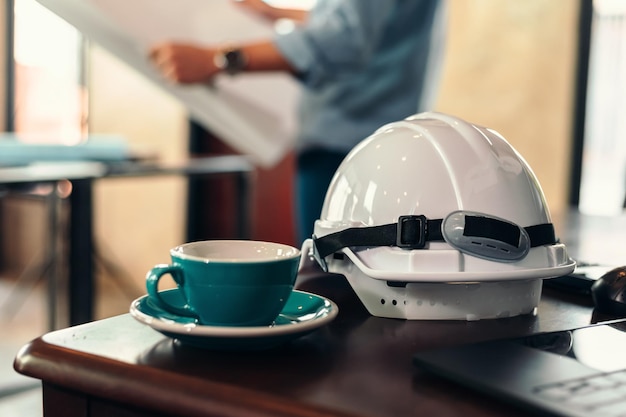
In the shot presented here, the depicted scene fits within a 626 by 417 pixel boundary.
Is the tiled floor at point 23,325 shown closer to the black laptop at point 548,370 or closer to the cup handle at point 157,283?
the cup handle at point 157,283

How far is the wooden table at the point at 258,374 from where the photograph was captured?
442 mm

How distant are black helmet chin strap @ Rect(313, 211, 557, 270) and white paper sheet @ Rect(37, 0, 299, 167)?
0.79 meters

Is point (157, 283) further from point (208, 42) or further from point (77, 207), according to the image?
point (77, 207)

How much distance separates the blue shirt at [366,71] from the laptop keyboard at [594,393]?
0.90 metres

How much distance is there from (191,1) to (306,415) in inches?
49.5

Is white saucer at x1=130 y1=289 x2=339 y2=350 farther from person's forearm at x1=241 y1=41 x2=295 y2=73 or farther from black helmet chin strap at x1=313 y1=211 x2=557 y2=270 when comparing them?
person's forearm at x1=241 y1=41 x2=295 y2=73

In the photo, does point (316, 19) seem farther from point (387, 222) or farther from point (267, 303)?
point (267, 303)

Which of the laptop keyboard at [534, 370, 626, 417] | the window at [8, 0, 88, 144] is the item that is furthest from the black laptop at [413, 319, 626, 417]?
the window at [8, 0, 88, 144]

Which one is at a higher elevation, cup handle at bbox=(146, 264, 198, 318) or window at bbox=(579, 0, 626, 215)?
window at bbox=(579, 0, 626, 215)

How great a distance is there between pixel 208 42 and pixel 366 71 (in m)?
0.35

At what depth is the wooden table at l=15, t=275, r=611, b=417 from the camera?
1.45ft

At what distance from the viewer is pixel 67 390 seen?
20.6 inches

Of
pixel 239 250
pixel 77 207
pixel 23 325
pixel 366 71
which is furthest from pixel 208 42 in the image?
pixel 23 325

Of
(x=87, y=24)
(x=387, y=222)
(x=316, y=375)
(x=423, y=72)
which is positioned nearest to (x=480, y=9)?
(x=423, y=72)
